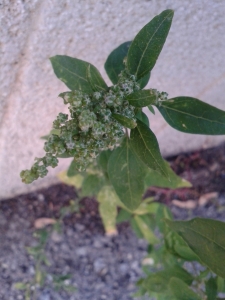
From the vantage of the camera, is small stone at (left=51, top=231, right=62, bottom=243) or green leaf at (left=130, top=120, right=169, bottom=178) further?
small stone at (left=51, top=231, right=62, bottom=243)

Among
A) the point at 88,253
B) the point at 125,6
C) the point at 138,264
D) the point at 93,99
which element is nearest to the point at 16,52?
the point at 125,6

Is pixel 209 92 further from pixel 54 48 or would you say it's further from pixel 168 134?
pixel 54 48

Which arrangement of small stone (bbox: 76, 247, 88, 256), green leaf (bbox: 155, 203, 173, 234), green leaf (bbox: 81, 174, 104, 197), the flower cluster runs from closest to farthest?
the flower cluster < green leaf (bbox: 81, 174, 104, 197) < green leaf (bbox: 155, 203, 173, 234) < small stone (bbox: 76, 247, 88, 256)

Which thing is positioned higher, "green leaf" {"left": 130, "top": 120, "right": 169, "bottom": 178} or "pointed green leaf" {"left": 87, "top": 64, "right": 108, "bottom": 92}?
"pointed green leaf" {"left": 87, "top": 64, "right": 108, "bottom": 92}

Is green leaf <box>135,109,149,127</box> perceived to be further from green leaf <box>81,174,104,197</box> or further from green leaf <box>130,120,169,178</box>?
green leaf <box>81,174,104,197</box>

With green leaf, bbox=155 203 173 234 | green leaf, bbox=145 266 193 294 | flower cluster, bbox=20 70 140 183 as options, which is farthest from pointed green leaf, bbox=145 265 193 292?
flower cluster, bbox=20 70 140 183

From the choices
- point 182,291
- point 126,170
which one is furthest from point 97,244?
point 126,170

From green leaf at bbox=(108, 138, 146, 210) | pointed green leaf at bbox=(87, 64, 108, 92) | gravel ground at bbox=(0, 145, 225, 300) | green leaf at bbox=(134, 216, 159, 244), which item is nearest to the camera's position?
pointed green leaf at bbox=(87, 64, 108, 92)
